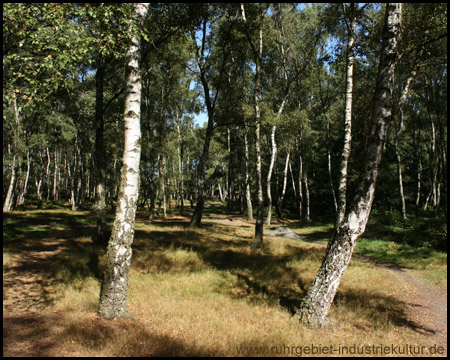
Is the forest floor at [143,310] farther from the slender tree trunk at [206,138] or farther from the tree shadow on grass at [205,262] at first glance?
the slender tree trunk at [206,138]

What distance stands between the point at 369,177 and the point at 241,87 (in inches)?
1014

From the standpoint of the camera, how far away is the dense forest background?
6094mm

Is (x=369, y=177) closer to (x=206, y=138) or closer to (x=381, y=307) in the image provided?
(x=381, y=307)

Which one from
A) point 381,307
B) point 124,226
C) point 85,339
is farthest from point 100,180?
point 381,307

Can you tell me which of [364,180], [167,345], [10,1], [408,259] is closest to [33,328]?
[167,345]

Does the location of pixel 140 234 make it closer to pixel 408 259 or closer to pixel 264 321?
pixel 264 321

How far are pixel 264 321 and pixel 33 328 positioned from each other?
4715 mm

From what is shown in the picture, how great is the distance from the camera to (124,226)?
5930 millimetres

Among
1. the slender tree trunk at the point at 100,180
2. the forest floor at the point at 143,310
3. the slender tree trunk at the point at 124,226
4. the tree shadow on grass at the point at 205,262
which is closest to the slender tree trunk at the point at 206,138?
the tree shadow on grass at the point at 205,262

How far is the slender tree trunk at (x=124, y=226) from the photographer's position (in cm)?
586

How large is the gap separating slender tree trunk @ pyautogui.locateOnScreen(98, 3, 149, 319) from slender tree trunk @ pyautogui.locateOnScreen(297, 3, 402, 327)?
4358mm

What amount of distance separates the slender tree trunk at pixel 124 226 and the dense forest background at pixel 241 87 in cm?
141

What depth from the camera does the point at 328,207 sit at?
37.0 meters

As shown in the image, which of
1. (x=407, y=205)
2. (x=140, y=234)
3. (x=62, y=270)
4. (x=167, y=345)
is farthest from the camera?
(x=407, y=205)
